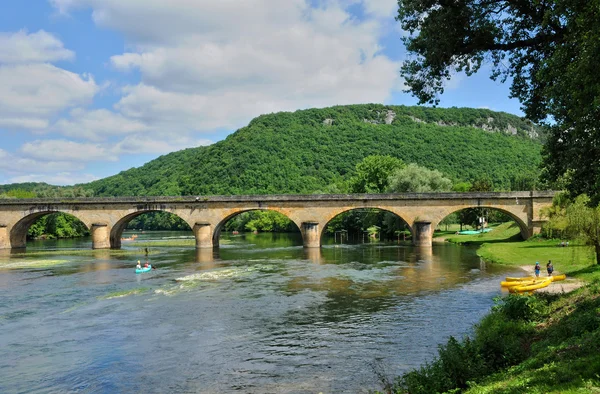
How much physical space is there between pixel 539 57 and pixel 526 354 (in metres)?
8.50

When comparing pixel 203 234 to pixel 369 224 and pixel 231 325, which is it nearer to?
pixel 369 224

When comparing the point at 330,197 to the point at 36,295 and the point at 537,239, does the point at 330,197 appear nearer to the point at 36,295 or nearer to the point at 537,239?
the point at 537,239

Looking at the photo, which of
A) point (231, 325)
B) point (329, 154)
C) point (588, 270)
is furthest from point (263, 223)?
point (231, 325)

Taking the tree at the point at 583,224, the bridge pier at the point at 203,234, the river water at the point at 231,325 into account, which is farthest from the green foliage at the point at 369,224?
the tree at the point at 583,224

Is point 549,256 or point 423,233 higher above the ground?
point 423,233

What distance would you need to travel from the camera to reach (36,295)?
2569 cm

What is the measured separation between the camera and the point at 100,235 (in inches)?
2165

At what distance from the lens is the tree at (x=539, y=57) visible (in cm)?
996

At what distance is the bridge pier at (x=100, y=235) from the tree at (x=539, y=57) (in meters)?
48.1

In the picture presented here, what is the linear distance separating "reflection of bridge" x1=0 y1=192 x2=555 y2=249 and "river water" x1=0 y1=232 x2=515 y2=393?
1510 cm

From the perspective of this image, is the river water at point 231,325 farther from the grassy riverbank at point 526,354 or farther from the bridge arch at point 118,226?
the bridge arch at point 118,226

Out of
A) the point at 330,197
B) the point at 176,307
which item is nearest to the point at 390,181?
the point at 330,197

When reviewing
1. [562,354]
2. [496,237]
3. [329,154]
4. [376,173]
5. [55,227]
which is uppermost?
[329,154]

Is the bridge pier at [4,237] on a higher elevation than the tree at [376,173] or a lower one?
lower
